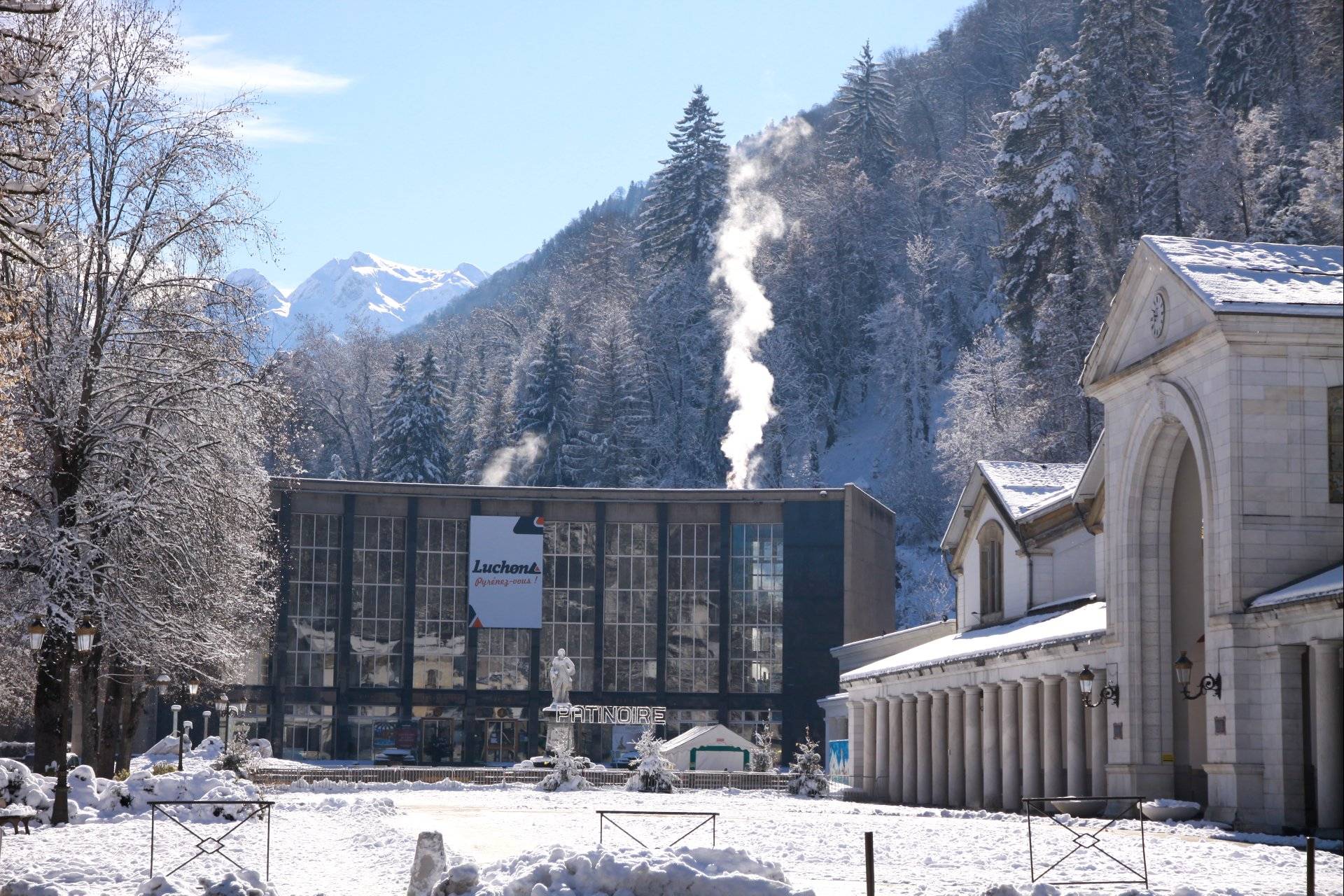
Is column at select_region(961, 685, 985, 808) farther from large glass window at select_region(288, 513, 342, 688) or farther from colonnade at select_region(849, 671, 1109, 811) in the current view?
large glass window at select_region(288, 513, 342, 688)

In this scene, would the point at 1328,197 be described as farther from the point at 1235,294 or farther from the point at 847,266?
the point at 847,266

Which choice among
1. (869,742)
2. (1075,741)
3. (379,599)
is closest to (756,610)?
(379,599)

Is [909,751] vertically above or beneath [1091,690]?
beneath

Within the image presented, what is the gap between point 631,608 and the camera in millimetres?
83312

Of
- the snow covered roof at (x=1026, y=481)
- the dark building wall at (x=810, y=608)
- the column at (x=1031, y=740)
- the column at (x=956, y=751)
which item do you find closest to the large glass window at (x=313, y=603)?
the dark building wall at (x=810, y=608)

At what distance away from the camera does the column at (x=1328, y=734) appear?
25281 mm

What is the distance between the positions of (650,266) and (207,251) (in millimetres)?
105903

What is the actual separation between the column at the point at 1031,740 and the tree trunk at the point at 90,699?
20.3m

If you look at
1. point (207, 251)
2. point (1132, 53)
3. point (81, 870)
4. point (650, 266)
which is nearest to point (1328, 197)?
point (81, 870)

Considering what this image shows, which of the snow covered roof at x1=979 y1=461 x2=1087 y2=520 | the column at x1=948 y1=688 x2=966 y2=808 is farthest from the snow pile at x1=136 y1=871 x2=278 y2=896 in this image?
the snow covered roof at x1=979 y1=461 x2=1087 y2=520

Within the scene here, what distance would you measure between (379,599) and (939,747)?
43834mm

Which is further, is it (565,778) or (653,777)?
(565,778)

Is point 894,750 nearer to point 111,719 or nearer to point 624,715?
point 111,719

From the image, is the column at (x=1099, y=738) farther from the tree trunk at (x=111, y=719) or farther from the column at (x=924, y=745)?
the tree trunk at (x=111, y=719)
